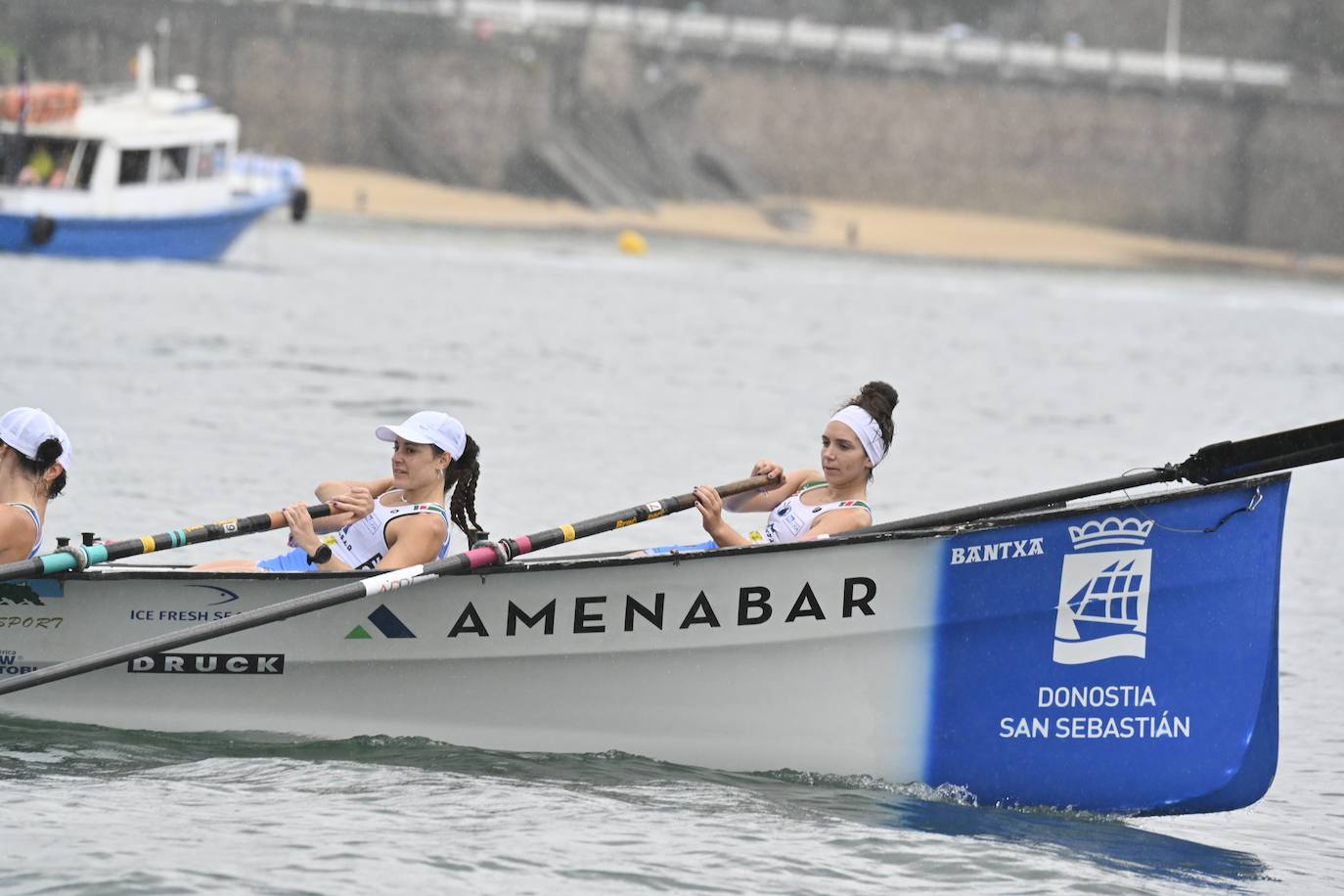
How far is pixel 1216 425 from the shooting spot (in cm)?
2348

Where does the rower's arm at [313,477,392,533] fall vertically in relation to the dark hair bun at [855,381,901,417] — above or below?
below

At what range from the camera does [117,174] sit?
1286 inches

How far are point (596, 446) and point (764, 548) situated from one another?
11137 mm

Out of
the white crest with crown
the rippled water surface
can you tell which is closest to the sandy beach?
the rippled water surface

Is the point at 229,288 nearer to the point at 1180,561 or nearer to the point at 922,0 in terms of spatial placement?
the point at 1180,561

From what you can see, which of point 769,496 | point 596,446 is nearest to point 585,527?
point 769,496

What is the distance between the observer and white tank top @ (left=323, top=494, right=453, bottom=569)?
27.6 ft

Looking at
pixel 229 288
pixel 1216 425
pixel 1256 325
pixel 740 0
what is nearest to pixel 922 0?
pixel 740 0

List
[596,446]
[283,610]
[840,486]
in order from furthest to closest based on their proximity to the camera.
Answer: [596,446], [840,486], [283,610]

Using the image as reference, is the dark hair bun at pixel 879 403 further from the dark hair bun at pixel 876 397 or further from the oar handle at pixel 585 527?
the oar handle at pixel 585 527

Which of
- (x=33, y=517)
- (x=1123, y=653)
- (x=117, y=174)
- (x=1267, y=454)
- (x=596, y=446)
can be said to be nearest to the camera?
(x=1267, y=454)

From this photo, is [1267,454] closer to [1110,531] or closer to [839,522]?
[1110,531]

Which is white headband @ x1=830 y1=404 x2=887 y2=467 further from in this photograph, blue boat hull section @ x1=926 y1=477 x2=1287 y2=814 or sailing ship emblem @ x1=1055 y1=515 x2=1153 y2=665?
sailing ship emblem @ x1=1055 y1=515 x2=1153 y2=665

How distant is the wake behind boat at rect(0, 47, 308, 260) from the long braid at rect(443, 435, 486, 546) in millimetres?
24436
